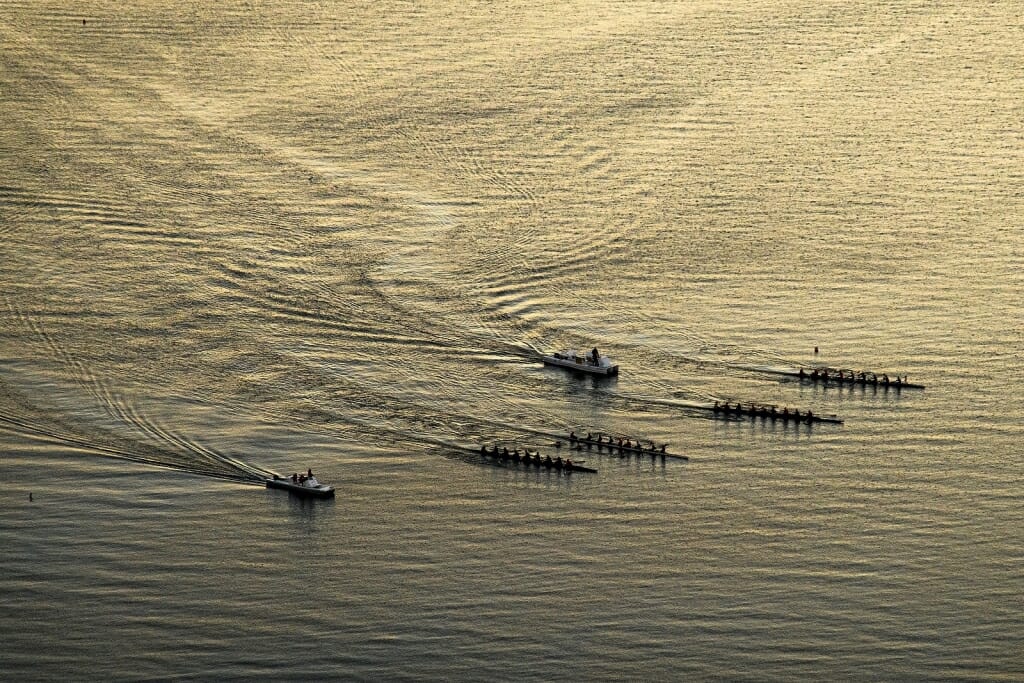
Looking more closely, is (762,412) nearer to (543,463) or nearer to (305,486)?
(543,463)

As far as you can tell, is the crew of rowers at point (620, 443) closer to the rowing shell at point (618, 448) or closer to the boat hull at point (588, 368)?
the rowing shell at point (618, 448)

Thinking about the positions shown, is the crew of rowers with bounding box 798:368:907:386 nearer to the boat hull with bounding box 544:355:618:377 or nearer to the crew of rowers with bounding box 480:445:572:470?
the boat hull with bounding box 544:355:618:377

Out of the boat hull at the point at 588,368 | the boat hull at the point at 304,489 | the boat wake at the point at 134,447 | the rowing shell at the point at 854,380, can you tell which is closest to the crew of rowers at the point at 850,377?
the rowing shell at the point at 854,380

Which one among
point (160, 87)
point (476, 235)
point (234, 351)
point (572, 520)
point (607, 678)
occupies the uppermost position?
point (160, 87)

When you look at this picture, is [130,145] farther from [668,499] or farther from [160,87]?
[668,499]

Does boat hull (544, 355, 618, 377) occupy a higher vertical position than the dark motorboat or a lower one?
higher

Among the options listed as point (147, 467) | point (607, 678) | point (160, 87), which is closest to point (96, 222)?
point (160, 87)

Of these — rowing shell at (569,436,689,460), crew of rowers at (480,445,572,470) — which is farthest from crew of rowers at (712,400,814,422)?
crew of rowers at (480,445,572,470)
